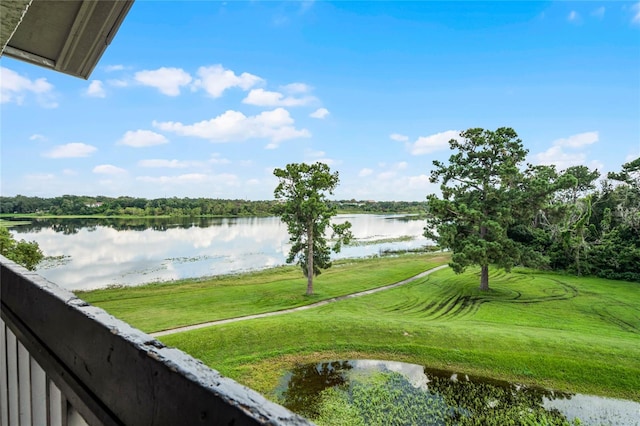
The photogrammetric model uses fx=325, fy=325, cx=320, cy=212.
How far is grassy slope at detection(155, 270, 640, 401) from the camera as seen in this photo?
8461mm

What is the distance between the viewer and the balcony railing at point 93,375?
1.15ft

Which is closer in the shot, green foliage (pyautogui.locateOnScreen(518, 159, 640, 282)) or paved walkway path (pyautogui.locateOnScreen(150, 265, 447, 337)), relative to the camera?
paved walkway path (pyautogui.locateOnScreen(150, 265, 447, 337))

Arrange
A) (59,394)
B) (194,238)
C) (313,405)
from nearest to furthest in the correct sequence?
1. (59,394)
2. (313,405)
3. (194,238)

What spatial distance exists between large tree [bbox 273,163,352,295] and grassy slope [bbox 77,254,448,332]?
87.9 inches

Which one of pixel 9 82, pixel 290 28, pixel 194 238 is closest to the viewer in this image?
pixel 9 82

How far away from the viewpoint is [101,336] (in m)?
0.55

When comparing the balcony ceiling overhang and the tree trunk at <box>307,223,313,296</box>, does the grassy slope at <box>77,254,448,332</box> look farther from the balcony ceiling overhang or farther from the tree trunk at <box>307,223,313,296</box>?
the balcony ceiling overhang

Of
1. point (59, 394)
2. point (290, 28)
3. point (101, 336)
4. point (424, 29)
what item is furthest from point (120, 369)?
point (424, 29)

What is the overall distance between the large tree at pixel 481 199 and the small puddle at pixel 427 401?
8.94 m

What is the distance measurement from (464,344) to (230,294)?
40.2 feet

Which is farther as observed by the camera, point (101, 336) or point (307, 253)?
point (307, 253)

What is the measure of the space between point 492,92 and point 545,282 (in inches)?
1728

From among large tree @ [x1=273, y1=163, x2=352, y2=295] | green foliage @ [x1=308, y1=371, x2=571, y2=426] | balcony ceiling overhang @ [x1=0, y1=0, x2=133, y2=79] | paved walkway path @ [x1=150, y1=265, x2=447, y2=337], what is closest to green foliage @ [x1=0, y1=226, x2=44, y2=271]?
paved walkway path @ [x1=150, y1=265, x2=447, y2=337]

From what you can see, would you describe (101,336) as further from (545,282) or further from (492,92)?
(492,92)
